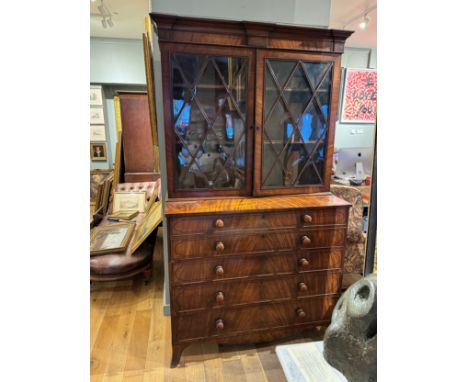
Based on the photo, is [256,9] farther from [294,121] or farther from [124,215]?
[124,215]

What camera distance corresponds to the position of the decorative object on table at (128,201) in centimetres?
321

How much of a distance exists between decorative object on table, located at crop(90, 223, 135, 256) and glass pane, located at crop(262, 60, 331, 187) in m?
1.46

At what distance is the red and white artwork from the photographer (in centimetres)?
484

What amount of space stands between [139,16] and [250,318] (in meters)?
3.40

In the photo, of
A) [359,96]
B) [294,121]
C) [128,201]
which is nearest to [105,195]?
[128,201]

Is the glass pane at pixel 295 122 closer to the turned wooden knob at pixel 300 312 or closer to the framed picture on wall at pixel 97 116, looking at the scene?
the turned wooden knob at pixel 300 312

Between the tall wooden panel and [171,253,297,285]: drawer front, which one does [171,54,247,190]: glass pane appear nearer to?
[171,253,297,285]: drawer front

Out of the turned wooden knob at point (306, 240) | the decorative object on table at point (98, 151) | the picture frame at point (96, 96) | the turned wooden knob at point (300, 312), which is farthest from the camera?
the decorative object on table at point (98, 151)

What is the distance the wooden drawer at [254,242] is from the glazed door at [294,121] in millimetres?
301

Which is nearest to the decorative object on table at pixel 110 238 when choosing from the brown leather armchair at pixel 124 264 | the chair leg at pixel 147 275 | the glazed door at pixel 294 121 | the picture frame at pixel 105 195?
the brown leather armchair at pixel 124 264

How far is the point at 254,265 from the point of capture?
5.49 feet
